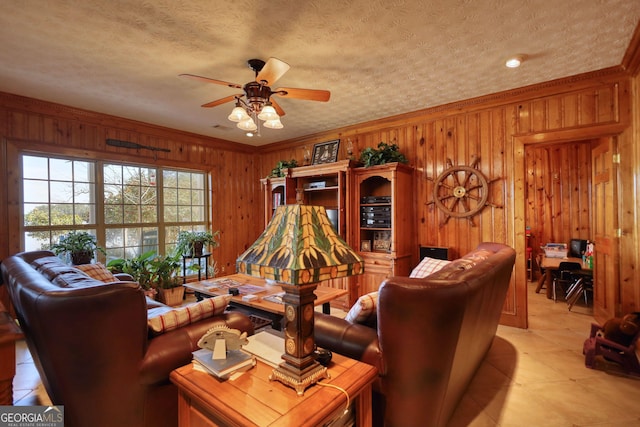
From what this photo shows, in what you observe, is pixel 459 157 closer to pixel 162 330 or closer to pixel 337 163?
pixel 337 163

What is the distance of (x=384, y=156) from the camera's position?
3.88 metres

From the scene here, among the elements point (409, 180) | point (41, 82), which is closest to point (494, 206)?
point (409, 180)

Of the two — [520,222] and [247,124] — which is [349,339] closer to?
[247,124]

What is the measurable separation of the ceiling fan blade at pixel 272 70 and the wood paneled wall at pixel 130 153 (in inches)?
117

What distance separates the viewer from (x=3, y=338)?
1324 mm

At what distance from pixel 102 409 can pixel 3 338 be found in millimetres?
541

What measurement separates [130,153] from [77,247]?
156 cm

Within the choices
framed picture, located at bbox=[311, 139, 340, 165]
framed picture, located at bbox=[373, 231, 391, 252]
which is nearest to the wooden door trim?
framed picture, located at bbox=[373, 231, 391, 252]

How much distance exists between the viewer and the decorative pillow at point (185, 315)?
1546mm

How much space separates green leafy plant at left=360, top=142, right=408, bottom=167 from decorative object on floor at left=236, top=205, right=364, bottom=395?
9.43 feet

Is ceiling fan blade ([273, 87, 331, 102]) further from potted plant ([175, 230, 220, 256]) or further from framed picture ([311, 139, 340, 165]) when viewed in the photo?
potted plant ([175, 230, 220, 256])

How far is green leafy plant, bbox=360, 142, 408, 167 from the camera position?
3871 millimetres

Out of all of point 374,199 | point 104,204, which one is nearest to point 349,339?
point 374,199

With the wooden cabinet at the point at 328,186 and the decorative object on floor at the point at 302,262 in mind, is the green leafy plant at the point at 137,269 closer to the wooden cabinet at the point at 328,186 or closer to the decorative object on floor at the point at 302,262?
the wooden cabinet at the point at 328,186
